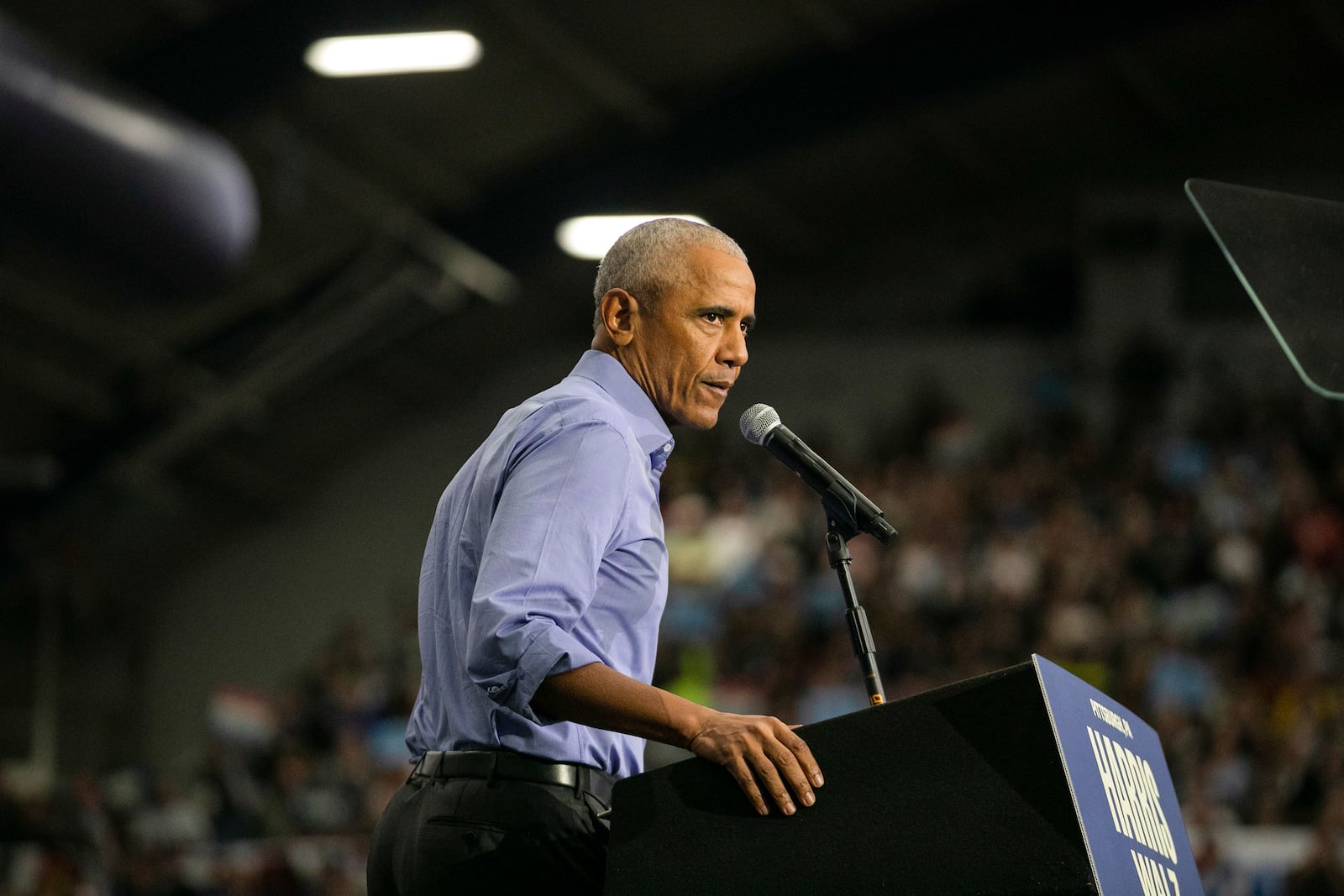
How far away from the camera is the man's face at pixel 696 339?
1.78 m

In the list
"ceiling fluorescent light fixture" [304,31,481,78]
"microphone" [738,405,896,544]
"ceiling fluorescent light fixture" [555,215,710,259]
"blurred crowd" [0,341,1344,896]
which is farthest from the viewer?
"ceiling fluorescent light fixture" [555,215,710,259]

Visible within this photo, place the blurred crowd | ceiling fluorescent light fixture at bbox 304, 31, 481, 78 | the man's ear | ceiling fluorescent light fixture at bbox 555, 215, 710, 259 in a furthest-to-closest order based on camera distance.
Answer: ceiling fluorescent light fixture at bbox 555, 215, 710, 259 → ceiling fluorescent light fixture at bbox 304, 31, 481, 78 → the blurred crowd → the man's ear

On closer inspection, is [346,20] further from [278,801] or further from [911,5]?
[278,801]

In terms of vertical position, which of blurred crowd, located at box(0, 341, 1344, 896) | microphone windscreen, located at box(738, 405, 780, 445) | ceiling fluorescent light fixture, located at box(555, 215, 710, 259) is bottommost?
microphone windscreen, located at box(738, 405, 780, 445)

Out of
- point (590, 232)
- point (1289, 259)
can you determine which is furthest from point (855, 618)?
point (590, 232)

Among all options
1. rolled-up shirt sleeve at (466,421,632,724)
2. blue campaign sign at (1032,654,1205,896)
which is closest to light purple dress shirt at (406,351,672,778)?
rolled-up shirt sleeve at (466,421,632,724)

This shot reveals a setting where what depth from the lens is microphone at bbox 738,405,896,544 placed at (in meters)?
1.71

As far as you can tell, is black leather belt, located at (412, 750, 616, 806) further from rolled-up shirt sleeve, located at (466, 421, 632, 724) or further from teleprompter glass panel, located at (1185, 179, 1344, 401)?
teleprompter glass panel, located at (1185, 179, 1344, 401)

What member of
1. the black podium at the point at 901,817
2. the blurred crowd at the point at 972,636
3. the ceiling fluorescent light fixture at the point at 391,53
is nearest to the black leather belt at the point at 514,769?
the black podium at the point at 901,817

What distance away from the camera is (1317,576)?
7.43m

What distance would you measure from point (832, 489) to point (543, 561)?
1.21 ft

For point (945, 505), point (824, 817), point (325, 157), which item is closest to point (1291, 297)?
point (824, 817)

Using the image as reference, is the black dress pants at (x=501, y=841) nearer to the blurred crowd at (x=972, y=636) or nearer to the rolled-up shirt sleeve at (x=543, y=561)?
the rolled-up shirt sleeve at (x=543, y=561)

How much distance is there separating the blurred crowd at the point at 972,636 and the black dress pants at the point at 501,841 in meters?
4.67
